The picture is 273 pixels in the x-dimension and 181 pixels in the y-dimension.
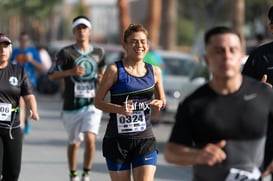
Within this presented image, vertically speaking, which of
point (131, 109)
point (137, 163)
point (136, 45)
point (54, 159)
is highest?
→ point (136, 45)

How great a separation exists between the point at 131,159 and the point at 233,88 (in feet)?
10.3

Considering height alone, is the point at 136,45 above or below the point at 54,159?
above

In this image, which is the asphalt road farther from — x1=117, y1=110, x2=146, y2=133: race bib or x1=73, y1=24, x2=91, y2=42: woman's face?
x1=117, y1=110, x2=146, y2=133: race bib

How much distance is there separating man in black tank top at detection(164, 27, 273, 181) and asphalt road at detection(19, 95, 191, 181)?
22.3ft

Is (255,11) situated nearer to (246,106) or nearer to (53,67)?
(53,67)

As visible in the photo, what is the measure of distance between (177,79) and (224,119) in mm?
15863

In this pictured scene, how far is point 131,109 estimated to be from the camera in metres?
8.23

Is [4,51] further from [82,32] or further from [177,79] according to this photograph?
[177,79]

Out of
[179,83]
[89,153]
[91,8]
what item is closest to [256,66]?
[89,153]

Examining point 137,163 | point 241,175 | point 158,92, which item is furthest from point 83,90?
point 241,175

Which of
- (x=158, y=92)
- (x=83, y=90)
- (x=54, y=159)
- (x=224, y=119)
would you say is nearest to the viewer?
(x=224, y=119)

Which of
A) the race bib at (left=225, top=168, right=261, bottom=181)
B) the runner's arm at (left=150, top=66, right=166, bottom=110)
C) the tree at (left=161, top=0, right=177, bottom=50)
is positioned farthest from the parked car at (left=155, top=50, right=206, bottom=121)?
the tree at (left=161, top=0, right=177, bottom=50)

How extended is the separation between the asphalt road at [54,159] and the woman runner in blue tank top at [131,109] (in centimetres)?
370

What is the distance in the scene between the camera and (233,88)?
17.0 ft
